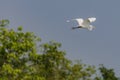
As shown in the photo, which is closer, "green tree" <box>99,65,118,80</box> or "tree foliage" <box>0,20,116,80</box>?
"tree foliage" <box>0,20,116,80</box>

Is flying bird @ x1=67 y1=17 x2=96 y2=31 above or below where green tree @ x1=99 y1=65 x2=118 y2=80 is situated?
below

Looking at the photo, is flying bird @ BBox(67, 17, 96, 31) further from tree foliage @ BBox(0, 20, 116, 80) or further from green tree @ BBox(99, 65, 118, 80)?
green tree @ BBox(99, 65, 118, 80)

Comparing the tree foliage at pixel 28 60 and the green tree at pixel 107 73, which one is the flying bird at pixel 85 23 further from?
the green tree at pixel 107 73

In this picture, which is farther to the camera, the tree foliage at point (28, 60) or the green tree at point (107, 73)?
the green tree at point (107, 73)

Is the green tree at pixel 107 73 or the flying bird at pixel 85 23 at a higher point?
the green tree at pixel 107 73

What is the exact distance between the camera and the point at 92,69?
161ft

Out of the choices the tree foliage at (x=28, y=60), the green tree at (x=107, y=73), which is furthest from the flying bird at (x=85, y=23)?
the green tree at (x=107, y=73)

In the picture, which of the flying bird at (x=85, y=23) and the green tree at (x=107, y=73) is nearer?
the flying bird at (x=85, y=23)

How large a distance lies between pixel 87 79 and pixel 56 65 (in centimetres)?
411

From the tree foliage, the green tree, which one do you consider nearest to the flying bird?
the tree foliage

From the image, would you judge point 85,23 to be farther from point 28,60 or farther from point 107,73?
point 107,73

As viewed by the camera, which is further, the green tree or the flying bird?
the green tree

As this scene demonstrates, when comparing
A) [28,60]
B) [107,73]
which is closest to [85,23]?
[28,60]

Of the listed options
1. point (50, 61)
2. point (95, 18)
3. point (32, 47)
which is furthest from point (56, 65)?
point (95, 18)
